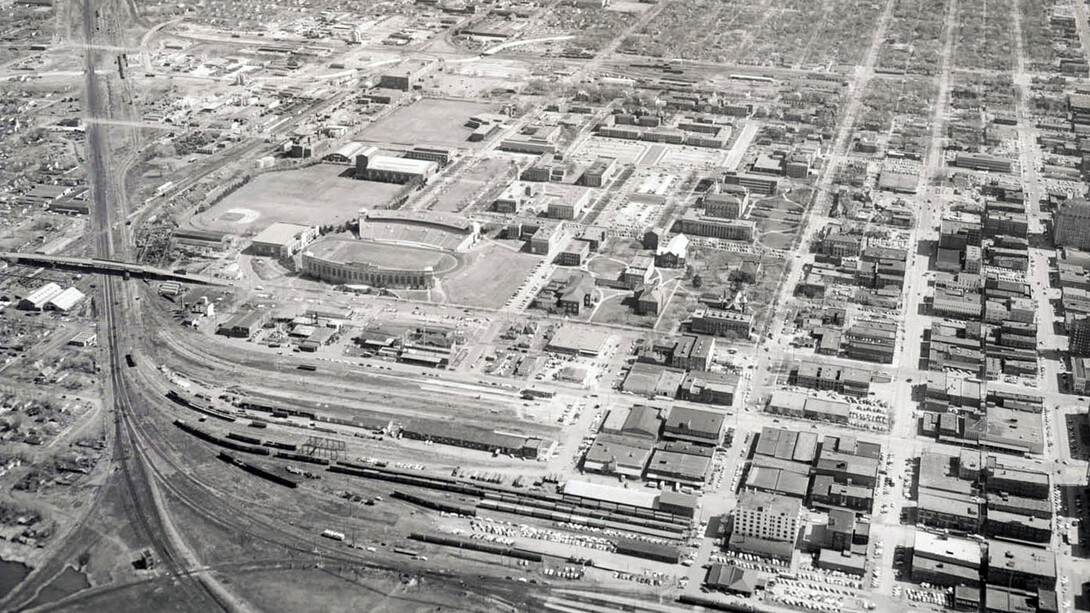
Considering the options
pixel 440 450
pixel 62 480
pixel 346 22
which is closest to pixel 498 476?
pixel 440 450

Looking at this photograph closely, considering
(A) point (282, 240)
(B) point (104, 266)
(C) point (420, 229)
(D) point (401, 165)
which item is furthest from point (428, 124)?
(B) point (104, 266)

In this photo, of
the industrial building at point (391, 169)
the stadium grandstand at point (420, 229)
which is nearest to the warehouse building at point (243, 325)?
the stadium grandstand at point (420, 229)

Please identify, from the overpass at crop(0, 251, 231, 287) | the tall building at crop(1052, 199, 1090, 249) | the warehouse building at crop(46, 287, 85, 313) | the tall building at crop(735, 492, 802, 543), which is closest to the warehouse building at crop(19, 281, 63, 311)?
the warehouse building at crop(46, 287, 85, 313)

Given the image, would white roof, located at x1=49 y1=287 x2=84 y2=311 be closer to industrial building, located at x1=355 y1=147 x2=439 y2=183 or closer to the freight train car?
the freight train car

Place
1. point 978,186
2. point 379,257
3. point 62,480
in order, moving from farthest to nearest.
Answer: point 978,186, point 379,257, point 62,480

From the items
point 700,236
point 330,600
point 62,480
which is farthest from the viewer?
point 700,236

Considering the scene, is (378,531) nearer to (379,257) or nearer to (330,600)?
(330,600)
